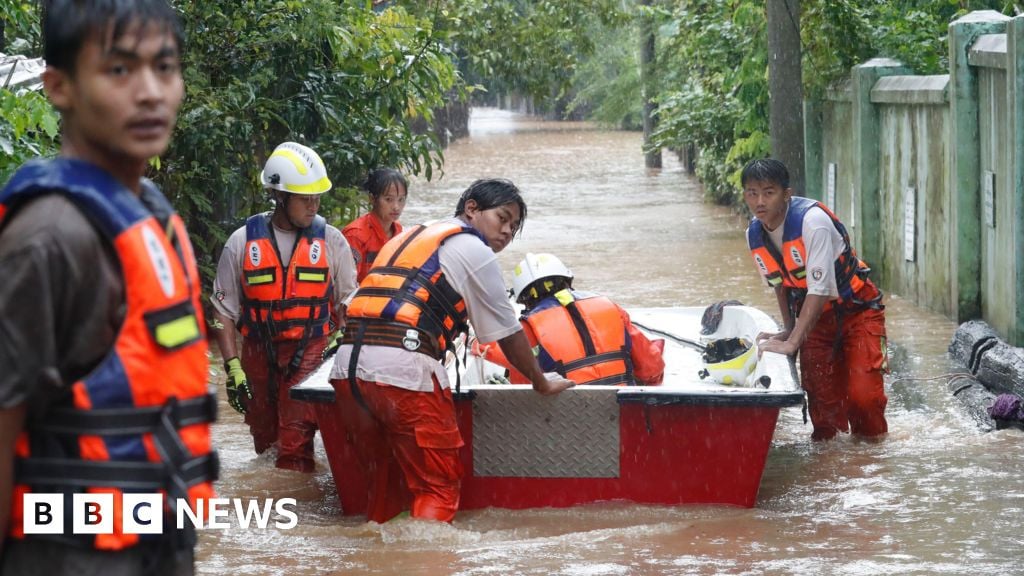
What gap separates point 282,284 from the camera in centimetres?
758

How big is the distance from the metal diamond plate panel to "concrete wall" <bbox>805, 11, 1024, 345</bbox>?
162 inches

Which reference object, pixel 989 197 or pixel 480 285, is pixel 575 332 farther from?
pixel 989 197

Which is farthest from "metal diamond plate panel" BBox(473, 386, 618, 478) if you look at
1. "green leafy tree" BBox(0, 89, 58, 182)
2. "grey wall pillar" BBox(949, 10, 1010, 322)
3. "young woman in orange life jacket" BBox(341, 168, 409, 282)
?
"grey wall pillar" BBox(949, 10, 1010, 322)

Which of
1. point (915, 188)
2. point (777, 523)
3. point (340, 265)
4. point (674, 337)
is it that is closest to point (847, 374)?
point (674, 337)

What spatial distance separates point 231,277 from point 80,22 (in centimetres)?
514

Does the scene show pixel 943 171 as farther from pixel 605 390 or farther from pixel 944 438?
pixel 605 390

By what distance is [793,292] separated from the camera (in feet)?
27.0

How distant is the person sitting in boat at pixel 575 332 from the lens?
6.93 metres

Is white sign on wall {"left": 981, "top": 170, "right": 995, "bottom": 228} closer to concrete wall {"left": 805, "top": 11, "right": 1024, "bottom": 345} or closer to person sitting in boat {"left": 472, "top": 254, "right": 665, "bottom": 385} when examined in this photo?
concrete wall {"left": 805, "top": 11, "right": 1024, "bottom": 345}

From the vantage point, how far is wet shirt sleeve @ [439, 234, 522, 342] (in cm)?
592

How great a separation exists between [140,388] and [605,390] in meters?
4.19

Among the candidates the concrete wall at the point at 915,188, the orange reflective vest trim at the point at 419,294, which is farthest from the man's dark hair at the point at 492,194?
the concrete wall at the point at 915,188

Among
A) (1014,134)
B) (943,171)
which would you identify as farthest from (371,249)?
(943,171)

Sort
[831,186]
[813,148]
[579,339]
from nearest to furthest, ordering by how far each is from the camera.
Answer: [579,339]
[831,186]
[813,148]
